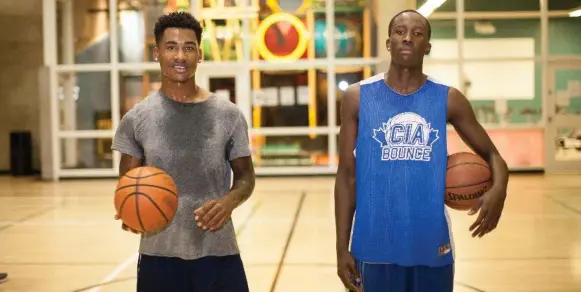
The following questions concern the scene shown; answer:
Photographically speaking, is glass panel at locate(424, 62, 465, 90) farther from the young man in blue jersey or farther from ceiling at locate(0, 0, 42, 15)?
the young man in blue jersey

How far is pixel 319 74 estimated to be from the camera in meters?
15.7

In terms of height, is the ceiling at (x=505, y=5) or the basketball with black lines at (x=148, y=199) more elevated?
the ceiling at (x=505, y=5)

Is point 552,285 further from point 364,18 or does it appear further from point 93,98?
point 93,98

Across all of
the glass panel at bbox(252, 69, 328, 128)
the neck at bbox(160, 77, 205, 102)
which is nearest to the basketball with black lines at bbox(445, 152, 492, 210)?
Result: the neck at bbox(160, 77, 205, 102)

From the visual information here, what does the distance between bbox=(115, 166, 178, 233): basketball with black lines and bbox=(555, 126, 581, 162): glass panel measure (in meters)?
14.5

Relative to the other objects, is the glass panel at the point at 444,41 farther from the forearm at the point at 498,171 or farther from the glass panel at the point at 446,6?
the forearm at the point at 498,171

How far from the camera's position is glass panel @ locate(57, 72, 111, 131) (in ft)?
52.5

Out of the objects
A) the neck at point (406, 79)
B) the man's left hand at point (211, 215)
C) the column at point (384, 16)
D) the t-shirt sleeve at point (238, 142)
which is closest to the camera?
the man's left hand at point (211, 215)

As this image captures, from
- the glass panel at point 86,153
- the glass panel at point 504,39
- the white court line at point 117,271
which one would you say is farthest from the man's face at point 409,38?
the glass panel at point 86,153

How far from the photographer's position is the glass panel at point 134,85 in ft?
52.4

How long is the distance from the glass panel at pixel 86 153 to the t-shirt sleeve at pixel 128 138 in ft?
44.5

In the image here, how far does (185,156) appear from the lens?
8.78ft

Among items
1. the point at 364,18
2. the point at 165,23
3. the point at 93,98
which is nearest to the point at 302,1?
the point at 364,18

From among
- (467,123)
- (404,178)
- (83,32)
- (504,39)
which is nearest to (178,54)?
(404,178)
